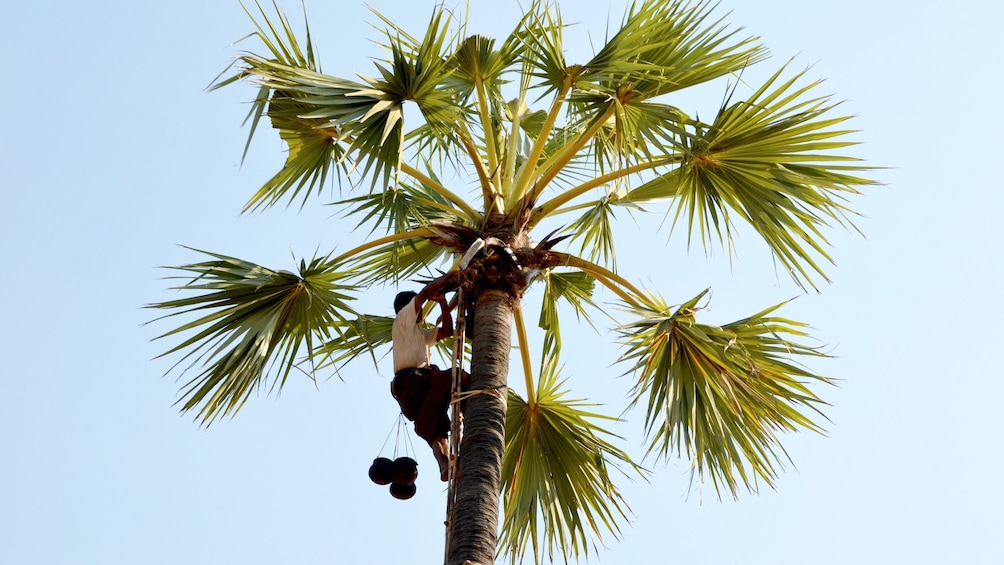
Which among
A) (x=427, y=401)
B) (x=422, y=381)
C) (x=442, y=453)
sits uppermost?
(x=422, y=381)

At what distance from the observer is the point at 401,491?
7535 mm

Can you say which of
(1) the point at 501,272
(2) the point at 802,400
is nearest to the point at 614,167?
(1) the point at 501,272

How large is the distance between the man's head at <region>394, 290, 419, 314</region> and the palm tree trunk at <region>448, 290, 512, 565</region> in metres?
0.61

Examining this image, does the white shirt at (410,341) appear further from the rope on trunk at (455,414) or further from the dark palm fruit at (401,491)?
the dark palm fruit at (401,491)

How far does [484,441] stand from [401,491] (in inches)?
29.5

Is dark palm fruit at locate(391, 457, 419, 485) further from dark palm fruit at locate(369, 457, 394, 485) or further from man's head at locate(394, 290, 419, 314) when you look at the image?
man's head at locate(394, 290, 419, 314)

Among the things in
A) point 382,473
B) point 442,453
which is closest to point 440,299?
point 442,453

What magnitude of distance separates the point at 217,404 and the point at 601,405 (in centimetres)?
287

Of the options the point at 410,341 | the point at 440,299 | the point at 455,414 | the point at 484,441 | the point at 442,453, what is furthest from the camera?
the point at 440,299

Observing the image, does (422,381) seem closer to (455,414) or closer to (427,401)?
(427,401)

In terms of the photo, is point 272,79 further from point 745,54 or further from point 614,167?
point 745,54

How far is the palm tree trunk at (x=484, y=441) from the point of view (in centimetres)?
665

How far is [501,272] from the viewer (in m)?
7.82

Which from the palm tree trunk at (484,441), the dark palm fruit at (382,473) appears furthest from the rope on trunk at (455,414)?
the dark palm fruit at (382,473)
